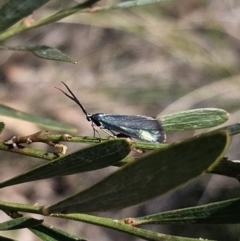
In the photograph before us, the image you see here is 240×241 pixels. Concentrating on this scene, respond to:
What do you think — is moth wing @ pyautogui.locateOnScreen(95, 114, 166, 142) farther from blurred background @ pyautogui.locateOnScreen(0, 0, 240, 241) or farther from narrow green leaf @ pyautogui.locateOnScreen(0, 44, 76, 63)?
blurred background @ pyautogui.locateOnScreen(0, 0, 240, 241)

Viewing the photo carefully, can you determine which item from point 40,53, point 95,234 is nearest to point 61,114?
point 95,234

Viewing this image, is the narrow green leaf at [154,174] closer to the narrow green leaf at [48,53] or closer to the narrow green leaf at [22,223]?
the narrow green leaf at [22,223]

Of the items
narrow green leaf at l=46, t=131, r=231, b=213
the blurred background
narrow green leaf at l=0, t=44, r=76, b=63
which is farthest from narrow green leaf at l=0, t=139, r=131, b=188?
the blurred background

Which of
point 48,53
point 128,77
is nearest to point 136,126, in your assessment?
point 48,53

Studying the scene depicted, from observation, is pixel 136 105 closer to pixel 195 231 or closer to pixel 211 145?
pixel 195 231

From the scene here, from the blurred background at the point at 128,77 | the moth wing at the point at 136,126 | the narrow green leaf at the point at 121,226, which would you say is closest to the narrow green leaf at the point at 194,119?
the moth wing at the point at 136,126
